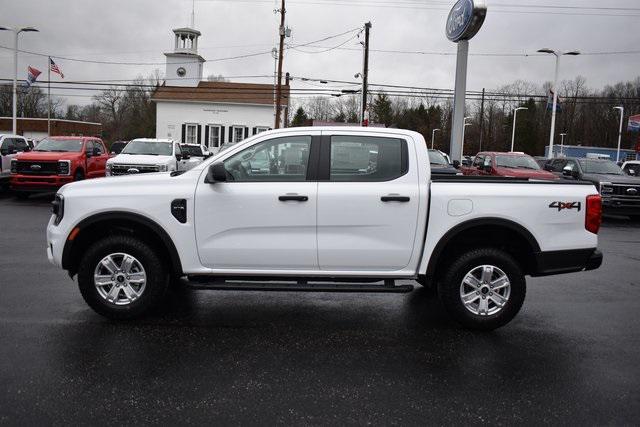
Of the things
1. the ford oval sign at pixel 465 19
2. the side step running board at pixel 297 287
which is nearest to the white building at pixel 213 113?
the ford oval sign at pixel 465 19

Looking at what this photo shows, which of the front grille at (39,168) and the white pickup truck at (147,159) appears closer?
the white pickup truck at (147,159)

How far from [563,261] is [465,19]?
1603cm

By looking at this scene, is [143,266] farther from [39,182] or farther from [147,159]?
[39,182]

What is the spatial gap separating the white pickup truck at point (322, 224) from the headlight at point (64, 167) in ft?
39.2

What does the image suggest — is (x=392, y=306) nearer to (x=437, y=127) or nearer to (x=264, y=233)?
(x=264, y=233)

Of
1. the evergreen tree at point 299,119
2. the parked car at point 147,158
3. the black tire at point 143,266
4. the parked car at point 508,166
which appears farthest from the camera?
the evergreen tree at point 299,119

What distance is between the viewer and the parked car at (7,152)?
17573 millimetres

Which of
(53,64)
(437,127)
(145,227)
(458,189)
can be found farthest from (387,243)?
(437,127)

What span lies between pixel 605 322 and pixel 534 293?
1.26 m

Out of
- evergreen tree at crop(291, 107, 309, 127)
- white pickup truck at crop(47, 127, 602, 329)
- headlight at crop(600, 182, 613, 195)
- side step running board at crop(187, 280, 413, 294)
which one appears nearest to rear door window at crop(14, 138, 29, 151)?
white pickup truck at crop(47, 127, 602, 329)

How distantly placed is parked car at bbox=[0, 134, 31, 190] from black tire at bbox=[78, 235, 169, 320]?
549 inches

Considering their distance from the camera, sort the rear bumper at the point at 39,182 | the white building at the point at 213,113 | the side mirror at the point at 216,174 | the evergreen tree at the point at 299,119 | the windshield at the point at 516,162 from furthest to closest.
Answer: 1. the evergreen tree at the point at 299,119
2. the white building at the point at 213,113
3. the windshield at the point at 516,162
4. the rear bumper at the point at 39,182
5. the side mirror at the point at 216,174

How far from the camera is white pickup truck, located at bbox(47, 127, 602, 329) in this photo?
527 centimetres

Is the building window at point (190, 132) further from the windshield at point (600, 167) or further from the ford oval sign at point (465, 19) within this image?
the windshield at point (600, 167)
